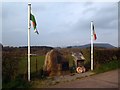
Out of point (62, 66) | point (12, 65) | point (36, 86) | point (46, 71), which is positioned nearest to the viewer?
point (36, 86)

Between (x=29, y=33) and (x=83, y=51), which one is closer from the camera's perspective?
(x=29, y=33)

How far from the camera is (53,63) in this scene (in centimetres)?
1485

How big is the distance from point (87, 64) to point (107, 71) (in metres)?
3.36

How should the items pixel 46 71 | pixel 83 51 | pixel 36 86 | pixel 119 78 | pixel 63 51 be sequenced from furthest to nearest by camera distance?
pixel 83 51
pixel 63 51
pixel 46 71
pixel 119 78
pixel 36 86

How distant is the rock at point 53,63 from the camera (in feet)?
48.4

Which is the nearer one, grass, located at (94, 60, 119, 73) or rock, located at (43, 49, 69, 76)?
rock, located at (43, 49, 69, 76)

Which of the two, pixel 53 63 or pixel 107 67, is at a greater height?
pixel 53 63

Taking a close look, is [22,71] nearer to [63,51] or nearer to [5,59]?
[5,59]

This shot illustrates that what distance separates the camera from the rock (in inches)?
580

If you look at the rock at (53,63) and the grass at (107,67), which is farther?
the grass at (107,67)

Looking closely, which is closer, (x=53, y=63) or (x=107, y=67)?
(x=53, y=63)

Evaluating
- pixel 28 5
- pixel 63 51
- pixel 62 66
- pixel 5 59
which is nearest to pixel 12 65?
pixel 5 59

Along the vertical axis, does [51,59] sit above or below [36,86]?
above

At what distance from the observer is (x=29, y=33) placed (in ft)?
39.4
